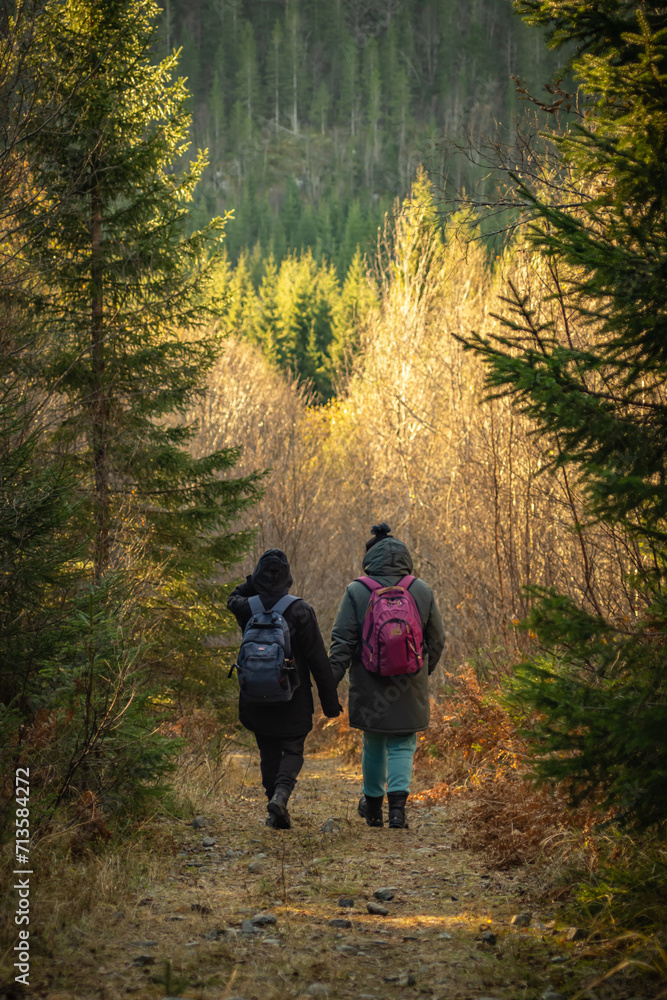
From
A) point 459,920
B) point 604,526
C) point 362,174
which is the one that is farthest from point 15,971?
point 362,174

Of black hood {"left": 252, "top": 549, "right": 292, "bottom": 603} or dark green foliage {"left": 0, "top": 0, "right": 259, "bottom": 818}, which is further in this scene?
dark green foliage {"left": 0, "top": 0, "right": 259, "bottom": 818}

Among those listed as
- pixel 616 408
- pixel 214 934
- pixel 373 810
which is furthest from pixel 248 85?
pixel 214 934

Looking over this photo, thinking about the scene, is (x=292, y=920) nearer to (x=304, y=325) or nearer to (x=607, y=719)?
(x=607, y=719)

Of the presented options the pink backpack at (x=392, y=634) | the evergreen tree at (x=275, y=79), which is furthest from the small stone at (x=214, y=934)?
the evergreen tree at (x=275, y=79)

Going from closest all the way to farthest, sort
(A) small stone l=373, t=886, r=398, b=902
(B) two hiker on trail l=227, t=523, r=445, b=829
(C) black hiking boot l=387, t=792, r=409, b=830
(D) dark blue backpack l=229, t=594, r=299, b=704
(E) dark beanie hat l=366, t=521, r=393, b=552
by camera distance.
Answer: (A) small stone l=373, t=886, r=398, b=902 → (D) dark blue backpack l=229, t=594, r=299, b=704 → (B) two hiker on trail l=227, t=523, r=445, b=829 → (C) black hiking boot l=387, t=792, r=409, b=830 → (E) dark beanie hat l=366, t=521, r=393, b=552

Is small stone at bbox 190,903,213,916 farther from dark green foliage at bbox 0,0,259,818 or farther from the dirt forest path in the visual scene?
dark green foliage at bbox 0,0,259,818

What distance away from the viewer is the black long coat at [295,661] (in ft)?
21.4

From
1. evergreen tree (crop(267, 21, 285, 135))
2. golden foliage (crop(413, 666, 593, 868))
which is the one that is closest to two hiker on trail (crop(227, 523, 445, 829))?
golden foliage (crop(413, 666, 593, 868))

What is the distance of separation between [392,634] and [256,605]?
3.47 feet

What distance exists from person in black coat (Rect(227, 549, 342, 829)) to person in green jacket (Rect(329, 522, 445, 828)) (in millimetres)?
202

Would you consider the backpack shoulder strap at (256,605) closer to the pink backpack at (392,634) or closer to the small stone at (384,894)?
the pink backpack at (392,634)

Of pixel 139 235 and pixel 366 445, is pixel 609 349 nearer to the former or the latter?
pixel 139 235

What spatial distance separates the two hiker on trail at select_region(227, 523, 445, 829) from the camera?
6.50 metres

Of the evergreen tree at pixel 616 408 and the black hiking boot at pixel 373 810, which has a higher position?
the evergreen tree at pixel 616 408
